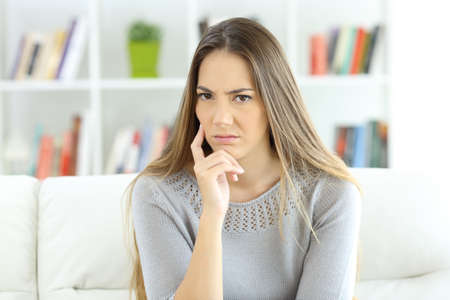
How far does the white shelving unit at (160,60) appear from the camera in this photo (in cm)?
329

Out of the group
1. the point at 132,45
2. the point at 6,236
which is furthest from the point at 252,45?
the point at 132,45

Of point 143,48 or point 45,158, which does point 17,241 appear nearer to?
point 45,158

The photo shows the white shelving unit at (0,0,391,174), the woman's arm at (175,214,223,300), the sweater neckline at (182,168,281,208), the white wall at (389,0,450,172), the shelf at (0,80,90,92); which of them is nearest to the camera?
the woman's arm at (175,214,223,300)

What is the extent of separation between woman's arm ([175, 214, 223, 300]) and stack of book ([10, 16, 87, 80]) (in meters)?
1.90

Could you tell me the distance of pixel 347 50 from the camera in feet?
10.1

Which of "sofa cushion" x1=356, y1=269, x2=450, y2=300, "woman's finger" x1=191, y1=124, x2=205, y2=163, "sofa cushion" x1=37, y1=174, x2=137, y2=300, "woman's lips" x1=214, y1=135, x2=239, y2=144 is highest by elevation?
"woman's lips" x1=214, y1=135, x2=239, y2=144

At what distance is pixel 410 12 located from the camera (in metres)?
3.23

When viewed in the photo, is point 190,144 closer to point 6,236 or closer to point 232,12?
point 6,236

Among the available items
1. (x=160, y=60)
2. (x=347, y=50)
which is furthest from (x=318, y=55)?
(x=160, y=60)

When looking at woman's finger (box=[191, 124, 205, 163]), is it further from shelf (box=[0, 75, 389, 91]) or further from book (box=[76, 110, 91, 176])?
book (box=[76, 110, 91, 176])

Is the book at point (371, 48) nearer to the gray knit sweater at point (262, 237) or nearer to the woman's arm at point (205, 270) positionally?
the gray knit sweater at point (262, 237)

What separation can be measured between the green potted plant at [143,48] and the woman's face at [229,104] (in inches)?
63.3

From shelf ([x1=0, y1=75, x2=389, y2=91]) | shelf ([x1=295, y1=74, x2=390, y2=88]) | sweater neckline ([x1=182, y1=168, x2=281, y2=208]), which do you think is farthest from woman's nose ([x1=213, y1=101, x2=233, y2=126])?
shelf ([x1=295, y1=74, x2=390, y2=88])

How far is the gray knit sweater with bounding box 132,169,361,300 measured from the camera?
4.64 feet
